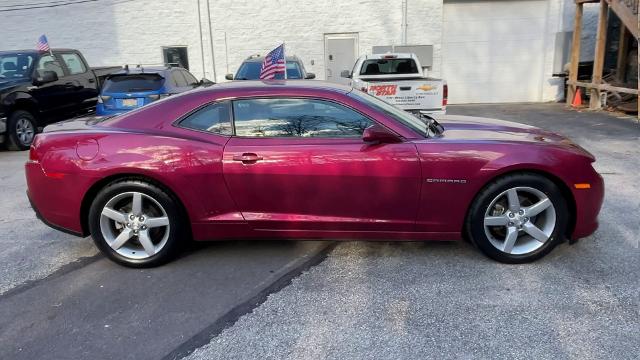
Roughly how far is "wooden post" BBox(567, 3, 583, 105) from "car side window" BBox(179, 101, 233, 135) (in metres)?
13.2

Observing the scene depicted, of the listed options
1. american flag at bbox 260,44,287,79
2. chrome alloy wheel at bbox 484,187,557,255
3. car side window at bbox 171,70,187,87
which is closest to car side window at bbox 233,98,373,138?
chrome alloy wheel at bbox 484,187,557,255

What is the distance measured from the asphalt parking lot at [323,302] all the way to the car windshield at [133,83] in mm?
4821

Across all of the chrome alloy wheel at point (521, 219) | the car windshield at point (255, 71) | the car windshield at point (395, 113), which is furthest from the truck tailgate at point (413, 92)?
the chrome alloy wheel at point (521, 219)

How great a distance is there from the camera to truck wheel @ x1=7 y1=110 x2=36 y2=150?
9.35m

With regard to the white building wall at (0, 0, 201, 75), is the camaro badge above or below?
below

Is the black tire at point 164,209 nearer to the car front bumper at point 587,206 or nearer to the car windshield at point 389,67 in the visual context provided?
the car front bumper at point 587,206

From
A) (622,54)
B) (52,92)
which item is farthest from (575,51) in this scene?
(52,92)

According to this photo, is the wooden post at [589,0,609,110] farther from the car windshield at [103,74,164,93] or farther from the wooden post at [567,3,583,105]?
the car windshield at [103,74,164,93]

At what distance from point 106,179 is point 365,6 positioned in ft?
43.6

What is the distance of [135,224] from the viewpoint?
155 inches

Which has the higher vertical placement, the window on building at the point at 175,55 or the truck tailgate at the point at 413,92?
the window on building at the point at 175,55

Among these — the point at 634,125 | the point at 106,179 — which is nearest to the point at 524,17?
the point at 634,125

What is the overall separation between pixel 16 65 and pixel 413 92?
780 cm

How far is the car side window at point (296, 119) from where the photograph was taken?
3.89m
